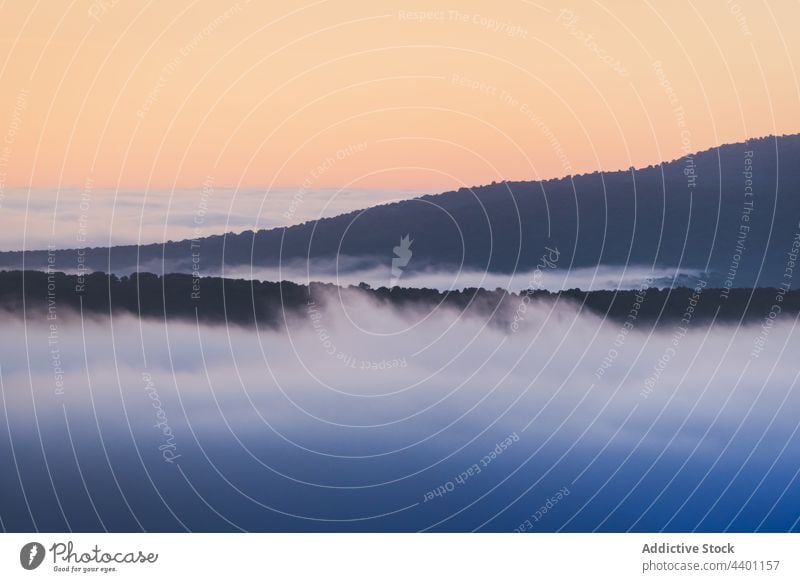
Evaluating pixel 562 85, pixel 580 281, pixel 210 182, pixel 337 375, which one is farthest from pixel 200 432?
pixel 562 85

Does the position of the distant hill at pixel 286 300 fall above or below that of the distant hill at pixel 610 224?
below

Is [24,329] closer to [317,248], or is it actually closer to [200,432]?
[200,432]

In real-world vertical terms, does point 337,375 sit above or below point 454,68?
below

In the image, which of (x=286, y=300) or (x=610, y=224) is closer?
(x=286, y=300)

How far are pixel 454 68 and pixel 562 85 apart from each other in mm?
747

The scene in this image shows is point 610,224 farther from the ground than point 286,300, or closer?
farther from the ground

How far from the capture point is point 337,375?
8.87 m

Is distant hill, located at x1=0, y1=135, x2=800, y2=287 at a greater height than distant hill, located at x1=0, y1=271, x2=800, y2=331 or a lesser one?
greater

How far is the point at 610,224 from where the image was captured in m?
9.01

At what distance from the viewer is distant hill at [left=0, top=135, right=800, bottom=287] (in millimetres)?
8852

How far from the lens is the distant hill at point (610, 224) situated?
8.85m

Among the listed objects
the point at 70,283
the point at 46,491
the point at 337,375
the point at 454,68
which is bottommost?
the point at 46,491
